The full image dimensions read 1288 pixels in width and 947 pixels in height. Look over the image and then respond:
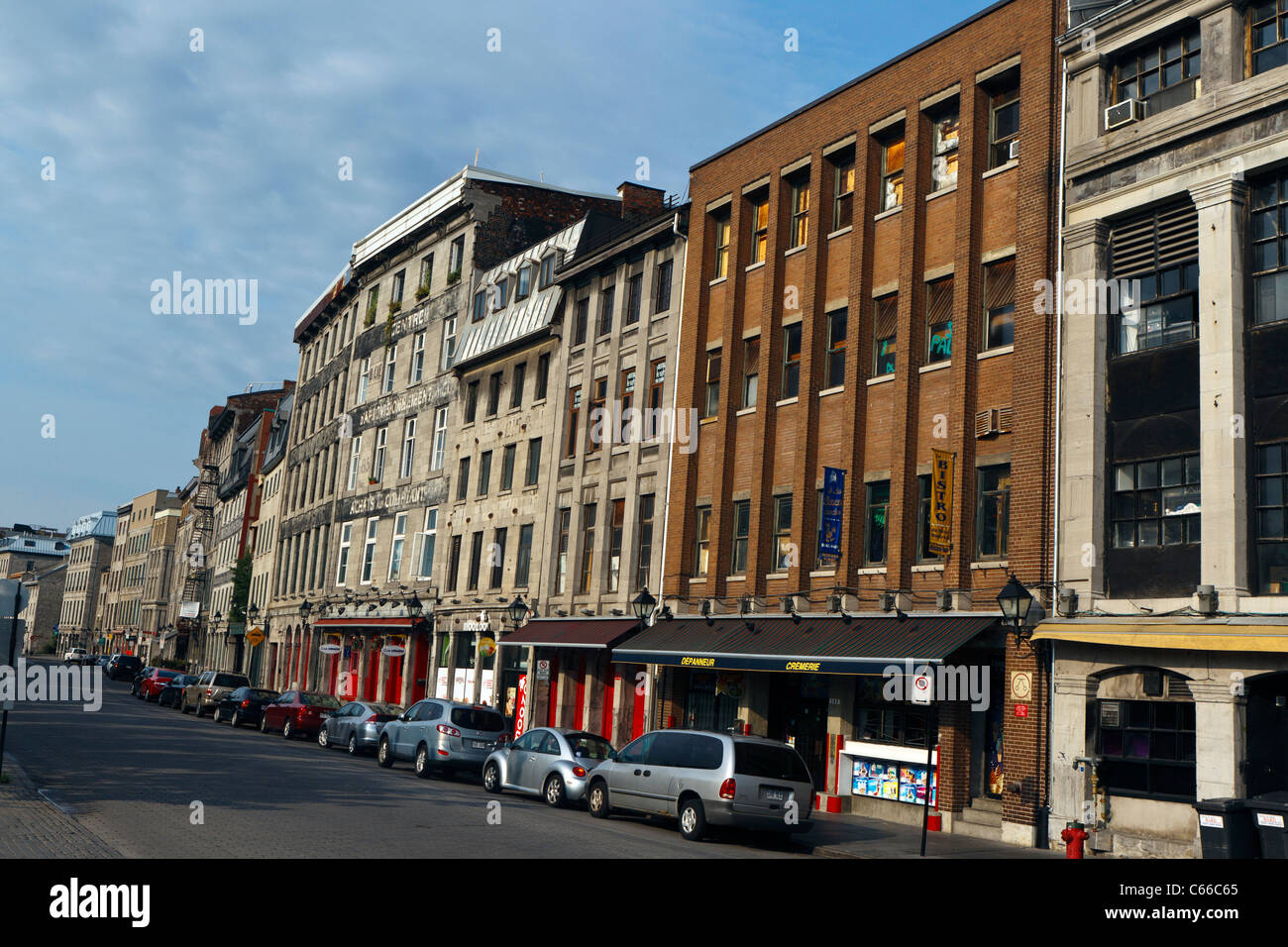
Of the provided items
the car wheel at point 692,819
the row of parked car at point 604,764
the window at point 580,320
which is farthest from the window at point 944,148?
the window at point 580,320

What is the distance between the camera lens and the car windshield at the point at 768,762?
18.0 metres

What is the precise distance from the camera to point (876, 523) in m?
24.5

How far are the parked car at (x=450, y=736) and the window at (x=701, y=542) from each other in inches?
240

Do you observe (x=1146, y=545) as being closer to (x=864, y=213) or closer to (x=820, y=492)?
(x=820, y=492)

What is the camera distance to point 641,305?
110ft

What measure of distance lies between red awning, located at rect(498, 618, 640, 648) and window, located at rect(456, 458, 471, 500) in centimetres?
757

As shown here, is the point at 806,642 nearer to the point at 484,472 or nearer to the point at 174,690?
the point at 484,472

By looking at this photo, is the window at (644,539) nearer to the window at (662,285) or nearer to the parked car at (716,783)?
the window at (662,285)

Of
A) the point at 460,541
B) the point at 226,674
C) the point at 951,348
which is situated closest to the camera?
the point at 951,348

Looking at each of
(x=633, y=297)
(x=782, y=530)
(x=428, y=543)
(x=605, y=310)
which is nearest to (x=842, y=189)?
(x=782, y=530)

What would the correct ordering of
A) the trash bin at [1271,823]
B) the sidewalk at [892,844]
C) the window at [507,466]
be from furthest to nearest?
the window at [507,466] → the sidewalk at [892,844] → the trash bin at [1271,823]

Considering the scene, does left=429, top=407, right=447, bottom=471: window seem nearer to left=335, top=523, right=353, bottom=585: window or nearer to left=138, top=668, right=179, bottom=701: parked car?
left=335, top=523, right=353, bottom=585: window
